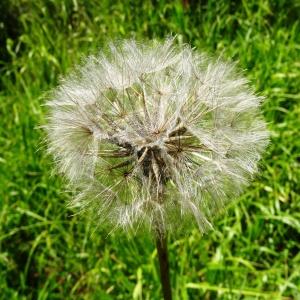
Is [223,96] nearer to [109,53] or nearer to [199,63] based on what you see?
[199,63]

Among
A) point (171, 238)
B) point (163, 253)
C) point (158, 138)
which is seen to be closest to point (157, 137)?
point (158, 138)

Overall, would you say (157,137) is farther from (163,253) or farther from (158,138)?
(163,253)

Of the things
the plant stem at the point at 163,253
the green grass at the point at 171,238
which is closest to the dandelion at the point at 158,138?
the plant stem at the point at 163,253

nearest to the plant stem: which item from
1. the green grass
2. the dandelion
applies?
the dandelion

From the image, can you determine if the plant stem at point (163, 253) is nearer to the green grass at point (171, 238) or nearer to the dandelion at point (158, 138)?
the dandelion at point (158, 138)

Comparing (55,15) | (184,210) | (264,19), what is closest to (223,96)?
(184,210)

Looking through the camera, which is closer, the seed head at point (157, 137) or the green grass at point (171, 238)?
the seed head at point (157, 137)

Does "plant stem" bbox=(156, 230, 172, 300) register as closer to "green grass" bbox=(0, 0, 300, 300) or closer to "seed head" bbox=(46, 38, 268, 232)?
"seed head" bbox=(46, 38, 268, 232)
